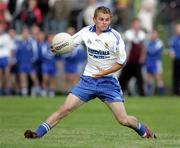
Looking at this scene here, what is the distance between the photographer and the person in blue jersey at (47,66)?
2706cm

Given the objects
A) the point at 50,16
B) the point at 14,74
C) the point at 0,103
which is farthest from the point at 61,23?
the point at 0,103

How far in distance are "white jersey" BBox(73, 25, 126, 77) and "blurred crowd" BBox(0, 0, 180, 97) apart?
13.3 meters

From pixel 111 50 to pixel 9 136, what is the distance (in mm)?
2331

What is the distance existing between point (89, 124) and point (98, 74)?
4487 millimetres

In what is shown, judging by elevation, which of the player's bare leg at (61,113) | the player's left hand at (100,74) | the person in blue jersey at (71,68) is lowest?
the person in blue jersey at (71,68)

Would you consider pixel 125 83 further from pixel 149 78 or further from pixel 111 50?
pixel 111 50

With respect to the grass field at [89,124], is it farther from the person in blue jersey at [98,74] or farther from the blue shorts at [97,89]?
the blue shorts at [97,89]

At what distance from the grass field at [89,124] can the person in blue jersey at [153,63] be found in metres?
2.01

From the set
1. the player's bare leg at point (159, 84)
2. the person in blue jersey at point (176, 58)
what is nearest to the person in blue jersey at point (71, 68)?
the player's bare leg at point (159, 84)

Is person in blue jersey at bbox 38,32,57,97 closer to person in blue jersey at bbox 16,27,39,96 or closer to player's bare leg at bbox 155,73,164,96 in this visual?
person in blue jersey at bbox 16,27,39,96

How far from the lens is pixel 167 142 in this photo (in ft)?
41.2

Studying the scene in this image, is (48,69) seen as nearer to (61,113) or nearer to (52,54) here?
(52,54)

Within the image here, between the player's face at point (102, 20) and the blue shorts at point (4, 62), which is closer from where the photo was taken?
the player's face at point (102, 20)

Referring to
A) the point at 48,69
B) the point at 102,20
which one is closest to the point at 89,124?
the point at 102,20
